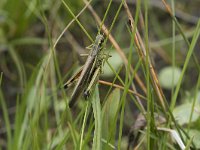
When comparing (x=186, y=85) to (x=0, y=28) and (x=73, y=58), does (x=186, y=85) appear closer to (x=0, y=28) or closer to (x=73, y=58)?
(x=73, y=58)

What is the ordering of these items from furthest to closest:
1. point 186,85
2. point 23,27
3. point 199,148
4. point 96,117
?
point 23,27 → point 186,85 → point 199,148 → point 96,117

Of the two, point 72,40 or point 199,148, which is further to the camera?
point 72,40

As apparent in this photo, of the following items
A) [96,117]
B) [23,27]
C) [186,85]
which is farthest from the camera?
[23,27]

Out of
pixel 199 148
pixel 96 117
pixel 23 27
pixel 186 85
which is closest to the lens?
pixel 96 117

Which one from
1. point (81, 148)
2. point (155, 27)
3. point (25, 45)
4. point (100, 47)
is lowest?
point (81, 148)

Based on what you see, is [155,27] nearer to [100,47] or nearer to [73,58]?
[73,58]

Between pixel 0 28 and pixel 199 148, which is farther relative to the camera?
pixel 0 28

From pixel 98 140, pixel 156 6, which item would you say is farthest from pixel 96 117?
pixel 156 6

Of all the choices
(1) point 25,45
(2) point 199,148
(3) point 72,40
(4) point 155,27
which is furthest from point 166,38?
(2) point 199,148

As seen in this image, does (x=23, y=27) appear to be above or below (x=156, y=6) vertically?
below
